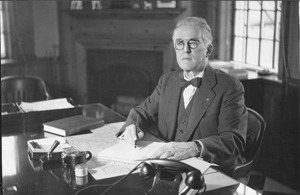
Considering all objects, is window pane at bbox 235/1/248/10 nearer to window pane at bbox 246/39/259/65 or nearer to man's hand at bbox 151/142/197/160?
window pane at bbox 246/39/259/65

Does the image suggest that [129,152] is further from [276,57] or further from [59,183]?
[276,57]

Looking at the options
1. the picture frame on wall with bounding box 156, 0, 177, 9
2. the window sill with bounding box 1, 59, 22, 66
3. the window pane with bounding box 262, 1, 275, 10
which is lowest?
the window sill with bounding box 1, 59, 22, 66

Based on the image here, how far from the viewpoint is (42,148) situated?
211 centimetres

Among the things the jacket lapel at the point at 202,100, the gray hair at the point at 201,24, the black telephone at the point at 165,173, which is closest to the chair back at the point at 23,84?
the jacket lapel at the point at 202,100

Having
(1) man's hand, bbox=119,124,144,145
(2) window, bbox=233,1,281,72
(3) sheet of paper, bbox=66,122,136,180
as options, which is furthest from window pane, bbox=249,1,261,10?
(1) man's hand, bbox=119,124,144,145

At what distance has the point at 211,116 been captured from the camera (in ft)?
7.70

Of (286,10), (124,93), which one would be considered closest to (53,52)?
(124,93)

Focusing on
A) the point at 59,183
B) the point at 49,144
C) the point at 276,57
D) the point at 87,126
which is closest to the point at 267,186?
the point at 276,57

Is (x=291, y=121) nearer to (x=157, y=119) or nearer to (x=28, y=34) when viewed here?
(x=157, y=119)

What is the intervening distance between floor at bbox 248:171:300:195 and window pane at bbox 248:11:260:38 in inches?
53.8

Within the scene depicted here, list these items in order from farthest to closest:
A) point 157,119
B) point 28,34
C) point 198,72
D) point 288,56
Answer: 1. point 28,34
2. point 288,56
3. point 157,119
4. point 198,72

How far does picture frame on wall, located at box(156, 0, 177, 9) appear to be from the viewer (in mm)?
4830

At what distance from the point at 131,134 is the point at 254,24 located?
257 centimetres

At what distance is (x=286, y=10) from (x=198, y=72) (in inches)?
64.6
